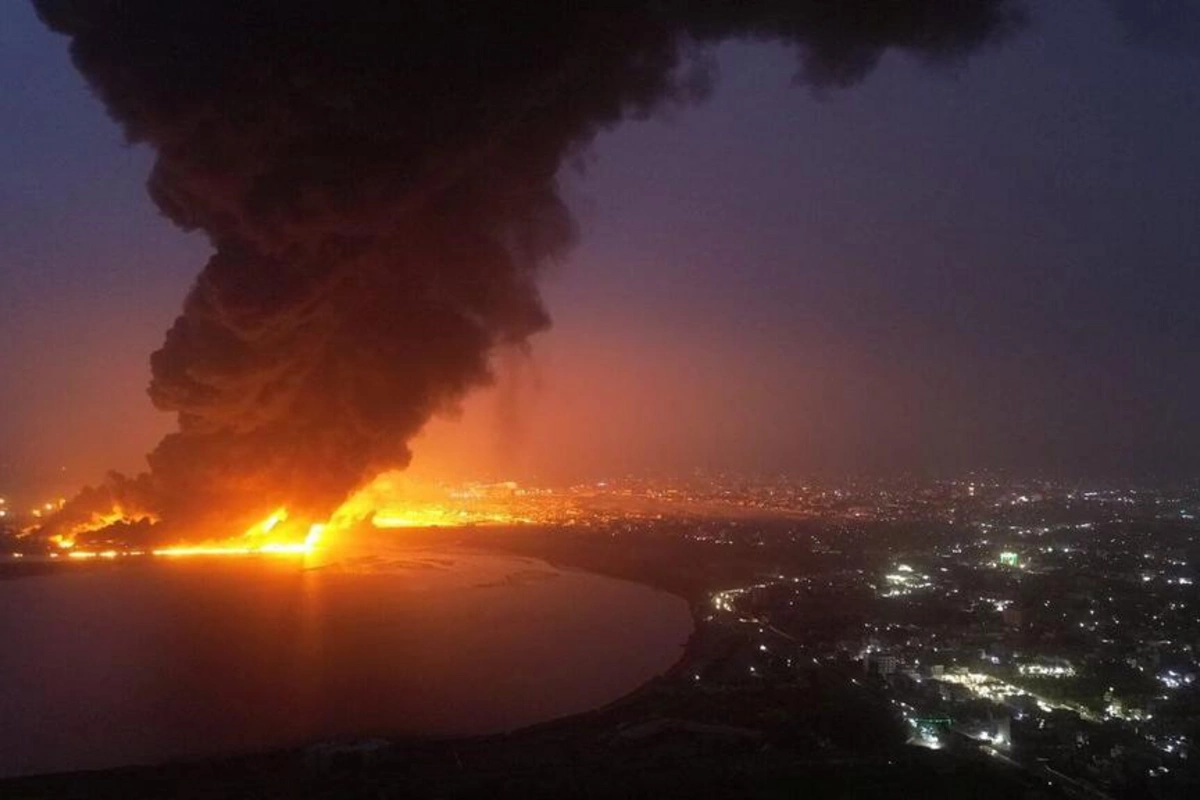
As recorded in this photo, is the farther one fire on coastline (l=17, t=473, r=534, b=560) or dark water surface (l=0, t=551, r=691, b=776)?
fire on coastline (l=17, t=473, r=534, b=560)

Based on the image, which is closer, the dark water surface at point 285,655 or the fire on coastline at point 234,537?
the dark water surface at point 285,655

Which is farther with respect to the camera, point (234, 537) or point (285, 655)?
point (234, 537)

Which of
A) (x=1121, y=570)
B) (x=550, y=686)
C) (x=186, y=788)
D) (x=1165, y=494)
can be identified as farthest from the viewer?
(x=1165, y=494)

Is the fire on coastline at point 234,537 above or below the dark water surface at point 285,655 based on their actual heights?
above

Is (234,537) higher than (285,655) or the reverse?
higher

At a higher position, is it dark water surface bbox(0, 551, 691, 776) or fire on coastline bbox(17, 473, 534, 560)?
fire on coastline bbox(17, 473, 534, 560)

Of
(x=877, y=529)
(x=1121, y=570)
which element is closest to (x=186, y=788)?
(x=1121, y=570)

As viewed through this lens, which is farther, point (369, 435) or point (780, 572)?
point (780, 572)

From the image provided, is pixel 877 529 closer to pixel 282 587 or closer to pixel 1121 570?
pixel 1121 570
